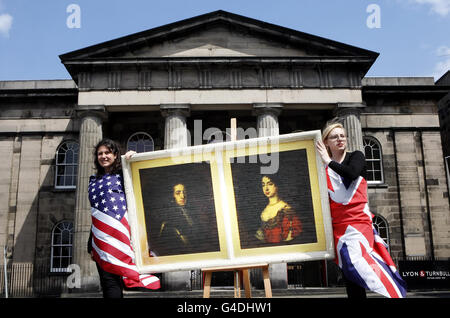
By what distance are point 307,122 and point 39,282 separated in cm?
1700

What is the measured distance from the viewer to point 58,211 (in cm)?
2281

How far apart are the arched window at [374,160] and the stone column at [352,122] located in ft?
13.0

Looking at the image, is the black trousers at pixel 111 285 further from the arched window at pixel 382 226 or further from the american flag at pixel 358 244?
the arched window at pixel 382 226

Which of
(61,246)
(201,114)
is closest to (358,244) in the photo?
(201,114)

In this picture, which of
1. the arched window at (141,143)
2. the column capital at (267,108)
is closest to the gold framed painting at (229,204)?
the column capital at (267,108)

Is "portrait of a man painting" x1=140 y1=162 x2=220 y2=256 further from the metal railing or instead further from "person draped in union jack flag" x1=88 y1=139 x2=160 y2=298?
the metal railing

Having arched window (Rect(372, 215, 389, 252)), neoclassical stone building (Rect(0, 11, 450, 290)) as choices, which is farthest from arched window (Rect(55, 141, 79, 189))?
arched window (Rect(372, 215, 389, 252))

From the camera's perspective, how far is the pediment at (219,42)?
2105 cm

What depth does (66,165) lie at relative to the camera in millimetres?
23438

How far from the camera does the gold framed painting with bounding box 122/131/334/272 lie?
4.10 meters

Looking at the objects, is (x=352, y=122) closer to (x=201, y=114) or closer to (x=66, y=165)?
(x=201, y=114)

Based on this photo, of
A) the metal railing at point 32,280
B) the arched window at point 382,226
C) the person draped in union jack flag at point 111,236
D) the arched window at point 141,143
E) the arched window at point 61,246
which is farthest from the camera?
the arched window at point 141,143

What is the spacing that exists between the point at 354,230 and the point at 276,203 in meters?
0.81

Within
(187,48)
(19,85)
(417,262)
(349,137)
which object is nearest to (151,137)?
(187,48)
